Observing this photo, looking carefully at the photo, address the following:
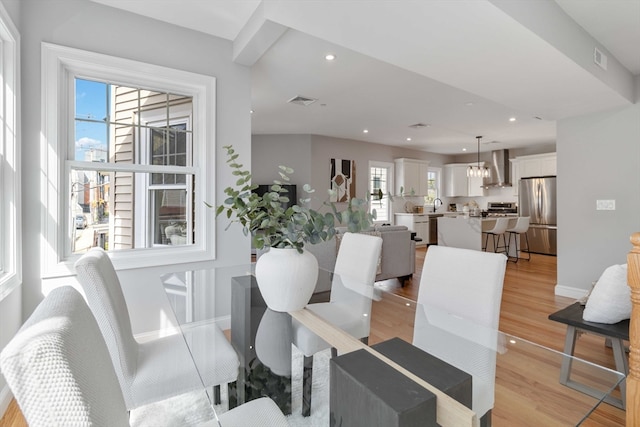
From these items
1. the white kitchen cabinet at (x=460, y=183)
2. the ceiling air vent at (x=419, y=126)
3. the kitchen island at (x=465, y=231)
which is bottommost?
the kitchen island at (x=465, y=231)

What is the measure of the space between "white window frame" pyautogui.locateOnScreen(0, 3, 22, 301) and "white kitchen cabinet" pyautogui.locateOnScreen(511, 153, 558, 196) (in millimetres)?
8764

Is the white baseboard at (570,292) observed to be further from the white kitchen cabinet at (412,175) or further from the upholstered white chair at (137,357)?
the upholstered white chair at (137,357)

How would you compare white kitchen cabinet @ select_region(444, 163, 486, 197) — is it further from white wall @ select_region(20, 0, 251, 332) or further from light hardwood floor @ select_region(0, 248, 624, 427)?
white wall @ select_region(20, 0, 251, 332)

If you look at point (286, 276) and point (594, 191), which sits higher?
point (594, 191)

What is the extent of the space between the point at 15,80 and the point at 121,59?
686 mm

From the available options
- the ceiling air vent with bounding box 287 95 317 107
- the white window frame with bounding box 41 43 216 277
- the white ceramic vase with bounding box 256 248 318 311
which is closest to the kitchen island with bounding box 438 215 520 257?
the ceiling air vent with bounding box 287 95 317 107

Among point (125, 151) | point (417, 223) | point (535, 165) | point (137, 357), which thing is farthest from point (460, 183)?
point (137, 357)

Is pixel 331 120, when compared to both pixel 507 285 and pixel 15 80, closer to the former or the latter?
pixel 507 285

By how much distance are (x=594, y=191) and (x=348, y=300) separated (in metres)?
3.66

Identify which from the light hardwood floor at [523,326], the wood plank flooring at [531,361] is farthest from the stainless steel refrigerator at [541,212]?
the wood plank flooring at [531,361]

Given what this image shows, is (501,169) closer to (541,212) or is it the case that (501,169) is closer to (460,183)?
(460,183)

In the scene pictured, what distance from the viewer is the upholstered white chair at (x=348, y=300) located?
1.41m

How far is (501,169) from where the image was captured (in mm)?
8500

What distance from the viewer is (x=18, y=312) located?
210 centimetres
